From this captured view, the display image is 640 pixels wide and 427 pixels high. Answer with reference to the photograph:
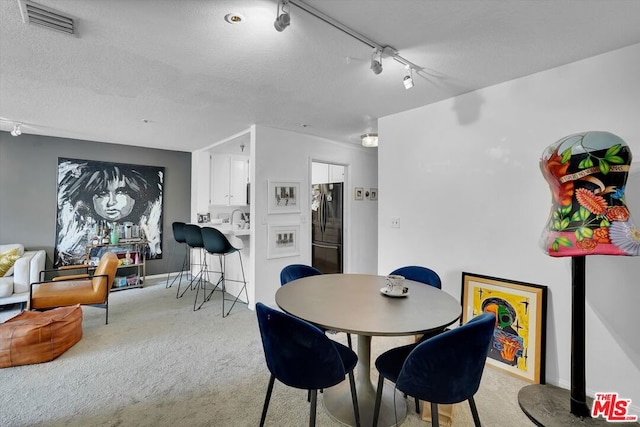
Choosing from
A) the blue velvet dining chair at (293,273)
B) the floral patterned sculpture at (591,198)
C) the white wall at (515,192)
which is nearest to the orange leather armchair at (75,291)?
the blue velvet dining chair at (293,273)

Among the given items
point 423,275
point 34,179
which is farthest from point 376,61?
point 34,179

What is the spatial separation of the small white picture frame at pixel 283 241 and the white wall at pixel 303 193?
0.06 metres

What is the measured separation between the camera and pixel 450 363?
133 centimetres

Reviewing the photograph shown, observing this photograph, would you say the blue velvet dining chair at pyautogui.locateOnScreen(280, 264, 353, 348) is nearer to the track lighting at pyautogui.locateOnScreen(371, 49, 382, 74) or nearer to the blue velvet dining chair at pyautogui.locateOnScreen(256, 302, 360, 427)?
the blue velvet dining chair at pyautogui.locateOnScreen(256, 302, 360, 427)

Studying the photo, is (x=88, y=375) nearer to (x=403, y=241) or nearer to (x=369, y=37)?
(x=403, y=241)

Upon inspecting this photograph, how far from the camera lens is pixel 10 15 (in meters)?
1.63

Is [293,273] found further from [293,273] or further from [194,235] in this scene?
[194,235]

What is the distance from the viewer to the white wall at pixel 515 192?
1985mm

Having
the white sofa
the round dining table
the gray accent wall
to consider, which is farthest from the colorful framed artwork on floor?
the gray accent wall

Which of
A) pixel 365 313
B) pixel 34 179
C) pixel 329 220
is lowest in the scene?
pixel 365 313

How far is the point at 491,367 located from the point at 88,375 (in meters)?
3.30

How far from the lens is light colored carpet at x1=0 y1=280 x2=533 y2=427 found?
1.89 metres

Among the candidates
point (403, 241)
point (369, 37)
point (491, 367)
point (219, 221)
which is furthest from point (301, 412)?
point (219, 221)

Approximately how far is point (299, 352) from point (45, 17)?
2.23 meters
